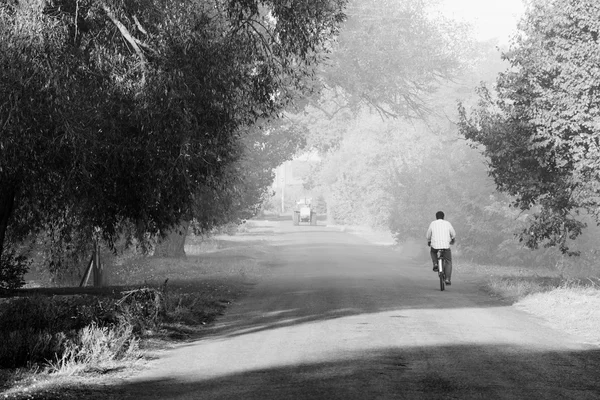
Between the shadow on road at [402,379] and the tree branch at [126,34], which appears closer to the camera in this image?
the shadow on road at [402,379]

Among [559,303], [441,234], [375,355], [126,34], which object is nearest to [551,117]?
[441,234]

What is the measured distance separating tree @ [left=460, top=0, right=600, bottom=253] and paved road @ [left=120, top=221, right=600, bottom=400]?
4055mm

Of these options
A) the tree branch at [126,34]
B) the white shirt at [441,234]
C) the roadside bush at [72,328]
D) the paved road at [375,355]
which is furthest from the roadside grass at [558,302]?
the tree branch at [126,34]

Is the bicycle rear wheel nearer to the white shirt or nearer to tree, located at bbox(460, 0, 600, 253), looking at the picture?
the white shirt

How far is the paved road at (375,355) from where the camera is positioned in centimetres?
968

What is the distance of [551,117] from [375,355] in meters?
11.6

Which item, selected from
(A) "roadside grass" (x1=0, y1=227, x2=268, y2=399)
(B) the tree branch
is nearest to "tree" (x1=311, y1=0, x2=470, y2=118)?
(A) "roadside grass" (x1=0, y1=227, x2=268, y2=399)

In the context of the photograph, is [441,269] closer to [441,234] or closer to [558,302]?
[441,234]

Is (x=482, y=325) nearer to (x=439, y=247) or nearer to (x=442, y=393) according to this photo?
(x=442, y=393)

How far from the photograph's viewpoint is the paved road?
9680 mm

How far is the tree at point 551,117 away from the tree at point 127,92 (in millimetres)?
6980

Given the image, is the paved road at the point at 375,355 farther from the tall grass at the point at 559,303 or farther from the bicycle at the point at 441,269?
the bicycle at the point at 441,269

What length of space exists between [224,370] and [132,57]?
21.3 feet

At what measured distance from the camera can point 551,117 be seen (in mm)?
21750
